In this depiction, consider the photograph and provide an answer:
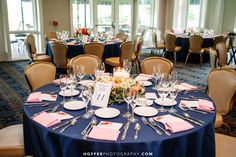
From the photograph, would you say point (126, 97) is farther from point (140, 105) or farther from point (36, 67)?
point (36, 67)

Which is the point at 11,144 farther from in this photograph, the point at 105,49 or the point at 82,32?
the point at 82,32

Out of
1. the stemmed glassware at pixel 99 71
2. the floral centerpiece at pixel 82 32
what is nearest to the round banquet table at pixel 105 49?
the floral centerpiece at pixel 82 32

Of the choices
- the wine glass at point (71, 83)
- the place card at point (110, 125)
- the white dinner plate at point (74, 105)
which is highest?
the wine glass at point (71, 83)

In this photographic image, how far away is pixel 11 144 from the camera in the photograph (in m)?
2.11

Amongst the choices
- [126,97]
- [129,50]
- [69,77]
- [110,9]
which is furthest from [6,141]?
[110,9]

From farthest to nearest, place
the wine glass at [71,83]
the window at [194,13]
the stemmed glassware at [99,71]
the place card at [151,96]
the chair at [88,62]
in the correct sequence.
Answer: the window at [194,13]
the chair at [88,62]
the stemmed glassware at [99,71]
the wine glass at [71,83]
the place card at [151,96]

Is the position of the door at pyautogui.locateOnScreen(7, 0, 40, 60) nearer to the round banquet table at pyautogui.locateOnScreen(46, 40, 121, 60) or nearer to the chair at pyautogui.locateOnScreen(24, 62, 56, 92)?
the round banquet table at pyautogui.locateOnScreen(46, 40, 121, 60)

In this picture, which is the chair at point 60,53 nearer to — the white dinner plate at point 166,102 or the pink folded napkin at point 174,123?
the white dinner plate at point 166,102

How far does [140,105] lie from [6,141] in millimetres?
1165

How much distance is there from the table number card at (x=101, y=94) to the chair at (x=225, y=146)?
3.16ft

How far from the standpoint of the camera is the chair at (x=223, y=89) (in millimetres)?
2689

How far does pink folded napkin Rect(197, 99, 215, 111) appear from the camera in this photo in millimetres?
2076

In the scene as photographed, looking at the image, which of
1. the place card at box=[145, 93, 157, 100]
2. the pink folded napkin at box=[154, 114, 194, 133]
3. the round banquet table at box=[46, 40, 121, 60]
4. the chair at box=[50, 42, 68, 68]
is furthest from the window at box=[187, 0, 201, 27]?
the pink folded napkin at box=[154, 114, 194, 133]

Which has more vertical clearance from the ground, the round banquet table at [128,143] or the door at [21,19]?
the door at [21,19]
